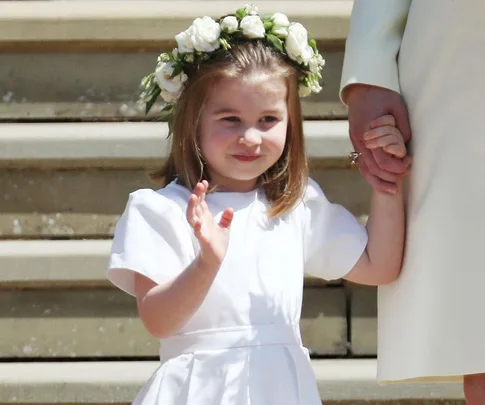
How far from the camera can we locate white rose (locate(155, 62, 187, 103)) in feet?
8.78

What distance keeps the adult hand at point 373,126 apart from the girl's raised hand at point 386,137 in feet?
0.07

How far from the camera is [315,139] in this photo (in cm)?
377

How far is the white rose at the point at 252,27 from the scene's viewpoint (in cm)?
264

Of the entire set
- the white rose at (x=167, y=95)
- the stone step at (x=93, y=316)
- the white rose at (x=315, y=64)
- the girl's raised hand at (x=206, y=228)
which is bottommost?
the stone step at (x=93, y=316)

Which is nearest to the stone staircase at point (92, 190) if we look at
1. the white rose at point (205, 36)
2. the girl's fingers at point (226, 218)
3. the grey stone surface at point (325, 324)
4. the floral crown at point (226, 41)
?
the grey stone surface at point (325, 324)

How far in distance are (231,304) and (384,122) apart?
21.5 inches

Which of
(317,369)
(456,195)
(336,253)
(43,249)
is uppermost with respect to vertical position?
(456,195)

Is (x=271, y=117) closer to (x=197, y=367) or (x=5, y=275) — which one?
(x=197, y=367)

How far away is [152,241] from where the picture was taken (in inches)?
98.7

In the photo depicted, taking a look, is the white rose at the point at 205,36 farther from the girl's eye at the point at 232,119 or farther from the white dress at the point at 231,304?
the white dress at the point at 231,304

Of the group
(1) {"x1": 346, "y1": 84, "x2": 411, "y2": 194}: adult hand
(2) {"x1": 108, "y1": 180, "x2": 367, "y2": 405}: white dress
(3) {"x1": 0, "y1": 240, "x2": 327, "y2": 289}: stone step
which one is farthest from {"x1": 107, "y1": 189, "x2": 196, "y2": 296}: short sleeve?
(3) {"x1": 0, "y1": 240, "x2": 327, "y2": 289}: stone step

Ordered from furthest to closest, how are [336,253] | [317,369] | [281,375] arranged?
[317,369], [336,253], [281,375]

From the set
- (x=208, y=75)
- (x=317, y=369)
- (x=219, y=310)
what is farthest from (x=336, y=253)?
(x=317, y=369)

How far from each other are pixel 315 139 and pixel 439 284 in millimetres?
1477
